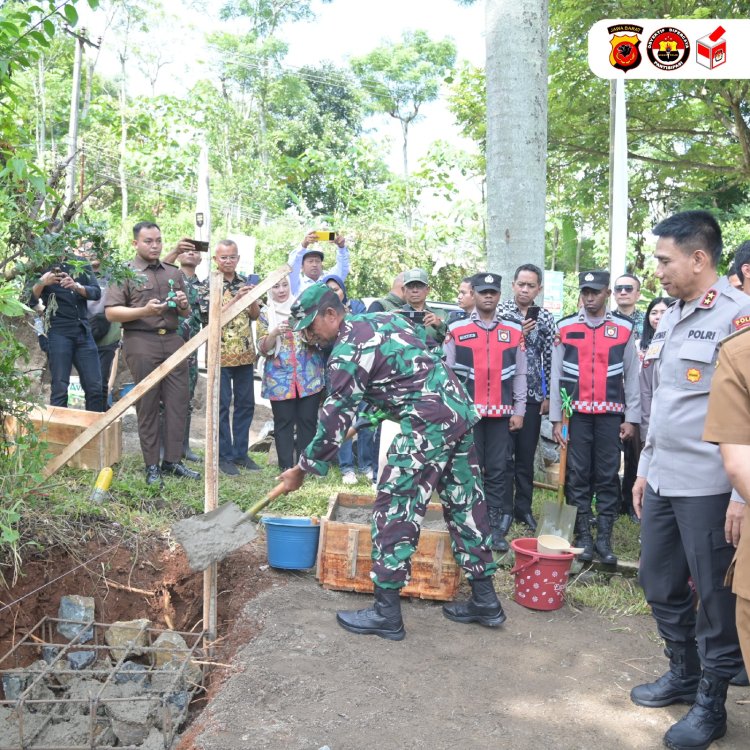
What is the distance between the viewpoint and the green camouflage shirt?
387 centimetres

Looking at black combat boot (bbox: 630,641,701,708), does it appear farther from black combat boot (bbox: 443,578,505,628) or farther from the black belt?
the black belt

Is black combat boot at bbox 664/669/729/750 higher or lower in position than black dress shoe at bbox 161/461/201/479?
lower

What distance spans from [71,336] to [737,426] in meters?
5.81

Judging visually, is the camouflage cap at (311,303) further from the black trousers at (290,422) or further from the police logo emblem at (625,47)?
the police logo emblem at (625,47)

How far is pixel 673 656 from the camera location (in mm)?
3469

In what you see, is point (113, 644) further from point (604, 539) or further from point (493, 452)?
point (604, 539)

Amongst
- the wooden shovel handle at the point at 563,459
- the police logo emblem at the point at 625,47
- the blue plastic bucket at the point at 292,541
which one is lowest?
the blue plastic bucket at the point at 292,541

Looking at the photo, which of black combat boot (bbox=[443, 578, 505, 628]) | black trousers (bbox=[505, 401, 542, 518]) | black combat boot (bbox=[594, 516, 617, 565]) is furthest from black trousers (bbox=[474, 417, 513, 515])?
black combat boot (bbox=[443, 578, 505, 628])

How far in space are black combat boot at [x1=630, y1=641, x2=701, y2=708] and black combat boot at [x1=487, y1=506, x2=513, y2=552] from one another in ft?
6.11

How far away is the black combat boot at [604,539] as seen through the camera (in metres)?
5.18

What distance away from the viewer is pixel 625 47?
347 inches

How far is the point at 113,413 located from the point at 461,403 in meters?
2.38

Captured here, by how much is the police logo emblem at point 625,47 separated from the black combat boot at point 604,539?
5876 millimetres

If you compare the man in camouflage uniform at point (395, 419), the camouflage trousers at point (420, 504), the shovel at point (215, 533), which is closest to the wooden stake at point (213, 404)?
the shovel at point (215, 533)
